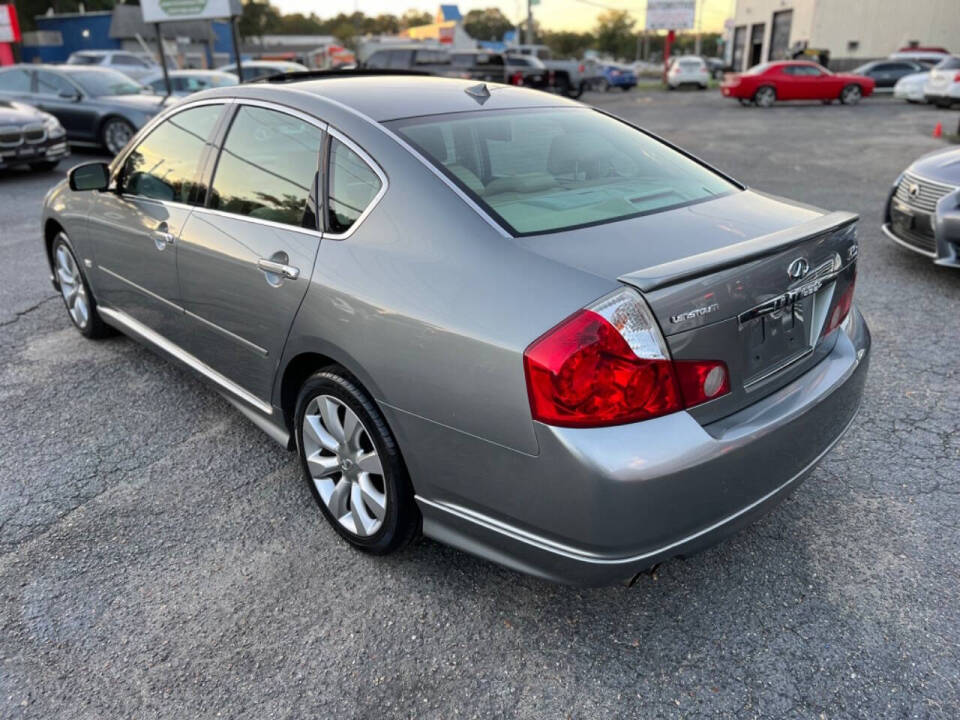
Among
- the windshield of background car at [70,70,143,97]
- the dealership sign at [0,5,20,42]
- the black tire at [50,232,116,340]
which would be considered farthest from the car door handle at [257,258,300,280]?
the dealership sign at [0,5,20,42]

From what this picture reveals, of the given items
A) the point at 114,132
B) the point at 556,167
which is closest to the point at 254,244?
the point at 556,167

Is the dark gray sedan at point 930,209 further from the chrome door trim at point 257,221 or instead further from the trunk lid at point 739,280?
the chrome door trim at point 257,221

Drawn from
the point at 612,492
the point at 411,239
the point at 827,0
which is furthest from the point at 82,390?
the point at 827,0

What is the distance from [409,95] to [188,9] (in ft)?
47.8

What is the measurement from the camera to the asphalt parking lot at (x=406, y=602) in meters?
2.16

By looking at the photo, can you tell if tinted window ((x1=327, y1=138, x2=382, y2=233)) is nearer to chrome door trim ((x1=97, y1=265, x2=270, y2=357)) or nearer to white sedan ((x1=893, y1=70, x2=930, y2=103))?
chrome door trim ((x1=97, y1=265, x2=270, y2=357))

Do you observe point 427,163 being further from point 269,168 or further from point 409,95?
point 269,168

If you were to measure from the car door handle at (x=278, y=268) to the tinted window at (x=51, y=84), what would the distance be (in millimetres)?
12490

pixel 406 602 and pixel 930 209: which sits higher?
pixel 930 209

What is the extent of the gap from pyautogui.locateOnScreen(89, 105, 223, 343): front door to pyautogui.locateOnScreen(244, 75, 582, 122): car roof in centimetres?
40

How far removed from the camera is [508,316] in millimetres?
2027

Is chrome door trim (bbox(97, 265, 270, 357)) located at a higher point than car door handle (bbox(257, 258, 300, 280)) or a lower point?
lower

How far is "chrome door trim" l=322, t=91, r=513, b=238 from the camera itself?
2.28 metres

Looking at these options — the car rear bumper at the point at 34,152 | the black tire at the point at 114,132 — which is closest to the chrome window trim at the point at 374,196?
the car rear bumper at the point at 34,152
